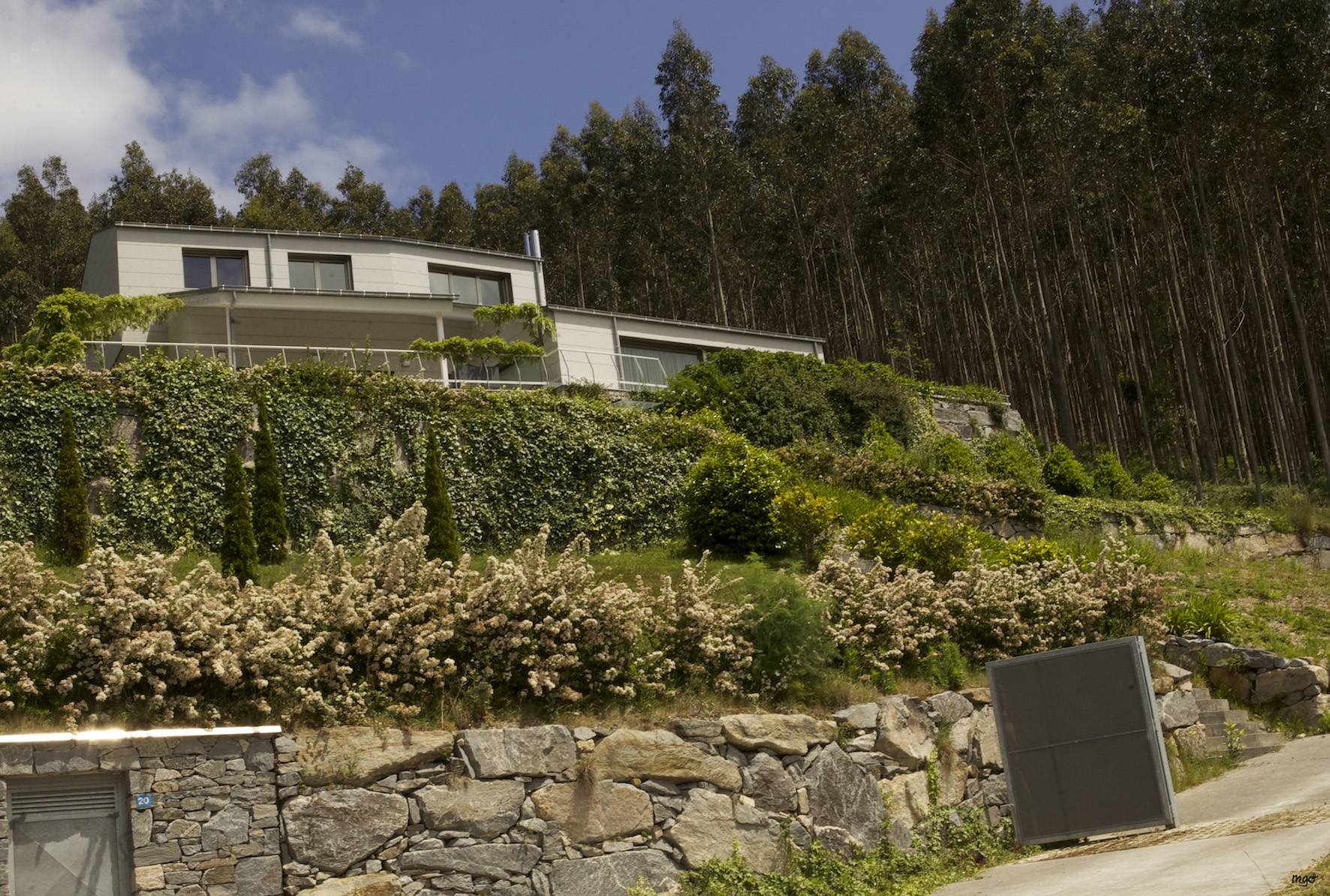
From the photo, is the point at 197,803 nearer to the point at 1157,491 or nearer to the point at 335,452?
the point at 335,452

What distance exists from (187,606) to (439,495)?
642 centimetres

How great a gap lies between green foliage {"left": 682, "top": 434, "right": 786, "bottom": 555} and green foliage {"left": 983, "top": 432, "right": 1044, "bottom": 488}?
9127mm

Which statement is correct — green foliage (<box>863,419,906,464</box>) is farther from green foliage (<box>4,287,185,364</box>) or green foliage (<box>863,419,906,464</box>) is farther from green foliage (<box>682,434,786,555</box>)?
green foliage (<box>4,287,185,364</box>)

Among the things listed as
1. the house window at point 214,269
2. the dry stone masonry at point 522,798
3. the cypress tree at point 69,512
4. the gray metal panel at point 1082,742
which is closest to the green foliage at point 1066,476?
the dry stone masonry at point 522,798

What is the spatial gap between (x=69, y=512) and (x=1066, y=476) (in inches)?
848

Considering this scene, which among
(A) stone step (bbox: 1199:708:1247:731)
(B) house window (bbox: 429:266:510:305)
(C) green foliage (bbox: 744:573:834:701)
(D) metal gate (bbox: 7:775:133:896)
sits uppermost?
(B) house window (bbox: 429:266:510:305)

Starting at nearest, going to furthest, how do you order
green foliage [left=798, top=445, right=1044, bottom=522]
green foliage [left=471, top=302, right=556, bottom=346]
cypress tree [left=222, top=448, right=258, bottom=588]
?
cypress tree [left=222, top=448, right=258, bottom=588] < green foliage [left=798, top=445, right=1044, bottom=522] < green foliage [left=471, top=302, right=556, bottom=346]

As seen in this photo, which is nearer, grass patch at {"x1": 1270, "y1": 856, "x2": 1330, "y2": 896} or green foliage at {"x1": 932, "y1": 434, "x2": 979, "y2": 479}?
grass patch at {"x1": 1270, "y1": 856, "x2": 1330, "y2": 896}

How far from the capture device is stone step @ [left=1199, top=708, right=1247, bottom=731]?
13406mm

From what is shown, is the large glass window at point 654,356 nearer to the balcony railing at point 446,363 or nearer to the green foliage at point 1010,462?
the balcony railing at point 446,363

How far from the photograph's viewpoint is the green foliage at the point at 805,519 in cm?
1584

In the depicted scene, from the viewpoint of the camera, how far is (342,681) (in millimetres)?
8695

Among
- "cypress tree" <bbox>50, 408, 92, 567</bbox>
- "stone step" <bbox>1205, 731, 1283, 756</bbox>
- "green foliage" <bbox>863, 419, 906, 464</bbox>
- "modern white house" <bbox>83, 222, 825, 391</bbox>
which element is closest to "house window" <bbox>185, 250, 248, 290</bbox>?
"modern white house" <bbox>83, 222, 825, 391</bbox>

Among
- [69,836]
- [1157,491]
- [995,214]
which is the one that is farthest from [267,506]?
[995,214]
